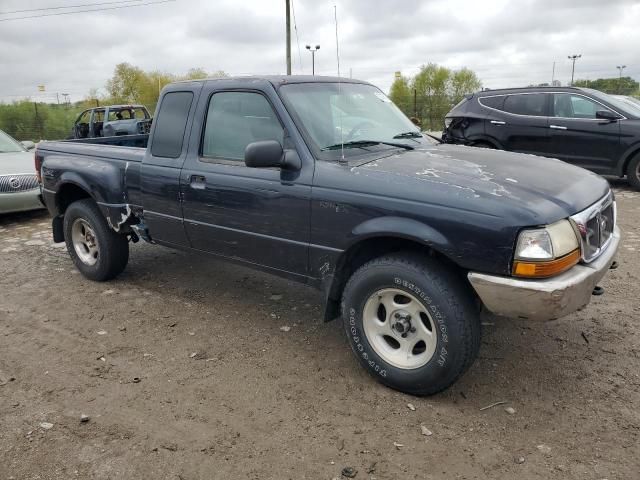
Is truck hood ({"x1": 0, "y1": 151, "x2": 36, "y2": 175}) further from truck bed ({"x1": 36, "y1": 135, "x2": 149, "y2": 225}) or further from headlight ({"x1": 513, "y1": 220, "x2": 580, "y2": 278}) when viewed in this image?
headlight ({"x1": 513, "y1": 220, "x2": 580, "y2": 278})

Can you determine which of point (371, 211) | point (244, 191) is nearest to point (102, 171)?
point (244, 191)

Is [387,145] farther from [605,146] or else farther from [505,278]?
[605,146]

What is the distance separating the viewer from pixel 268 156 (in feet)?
11.0

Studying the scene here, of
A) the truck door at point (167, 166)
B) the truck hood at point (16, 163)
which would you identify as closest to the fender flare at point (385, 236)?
the truck door at point (167, 166)

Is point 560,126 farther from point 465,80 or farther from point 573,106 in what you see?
point 465,80

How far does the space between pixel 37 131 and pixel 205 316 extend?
97.9ft

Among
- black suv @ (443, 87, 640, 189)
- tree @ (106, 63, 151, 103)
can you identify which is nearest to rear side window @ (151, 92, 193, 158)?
black suv @ (443, 87, 640, 189)

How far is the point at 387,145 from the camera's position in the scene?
3.94 meters

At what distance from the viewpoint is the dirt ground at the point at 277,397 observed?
2.71 meters

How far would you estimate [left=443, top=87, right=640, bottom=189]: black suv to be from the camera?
29.0 feet

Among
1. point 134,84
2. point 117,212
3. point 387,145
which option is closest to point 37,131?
point 134,84

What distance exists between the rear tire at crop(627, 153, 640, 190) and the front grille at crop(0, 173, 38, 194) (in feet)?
31.1

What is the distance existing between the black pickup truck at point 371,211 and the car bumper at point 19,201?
13.0ft

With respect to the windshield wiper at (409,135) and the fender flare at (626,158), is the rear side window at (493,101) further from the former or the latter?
the windshield wiper at (409,135)
